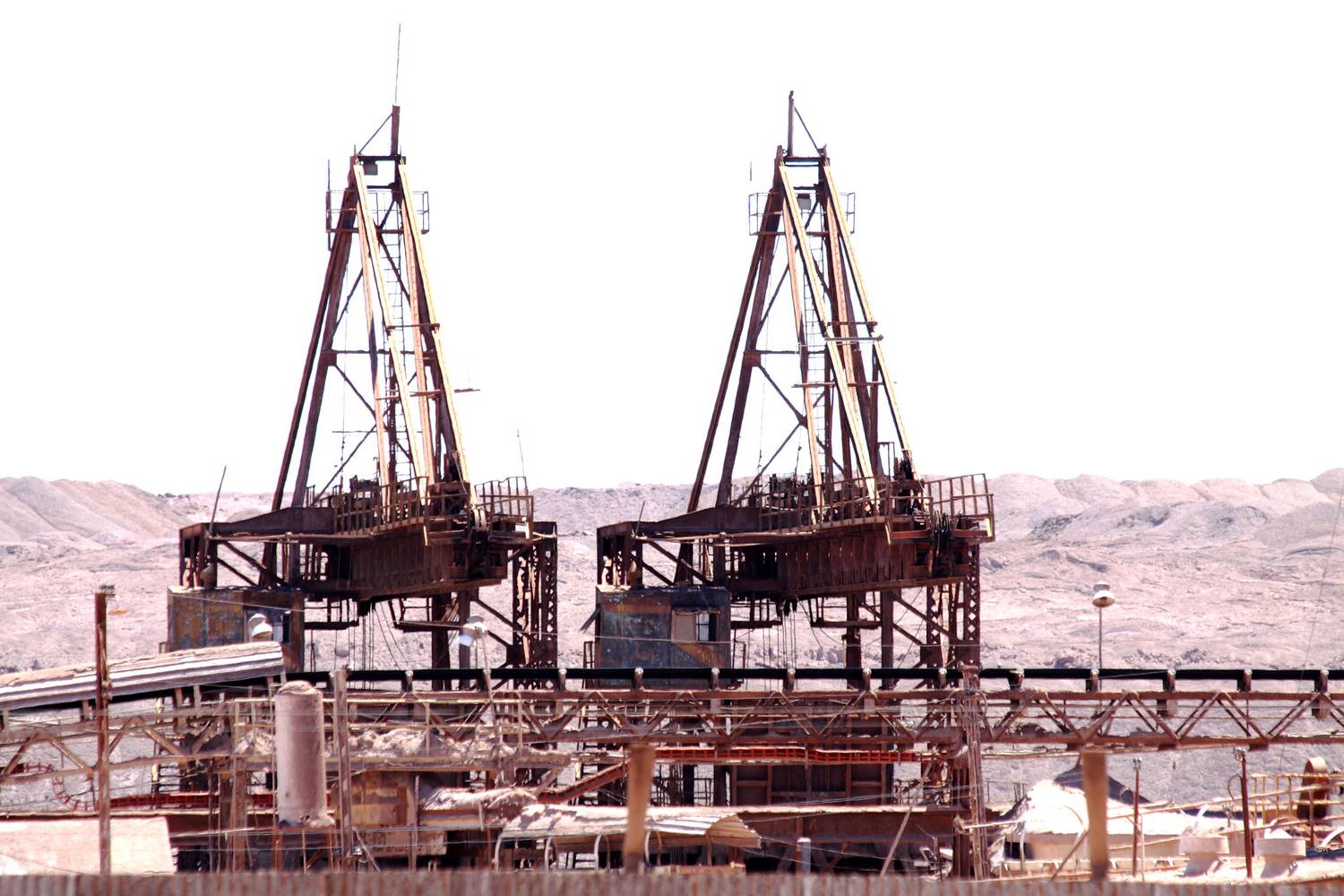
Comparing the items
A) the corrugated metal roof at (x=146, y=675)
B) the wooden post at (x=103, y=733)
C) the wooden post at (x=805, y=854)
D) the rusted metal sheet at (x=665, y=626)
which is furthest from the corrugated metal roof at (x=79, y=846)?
the rusted metal sheet at (x=665, y=626)

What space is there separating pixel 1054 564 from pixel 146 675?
95.3 m

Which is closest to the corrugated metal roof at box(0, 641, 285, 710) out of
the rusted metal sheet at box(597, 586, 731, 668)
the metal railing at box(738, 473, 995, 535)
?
the rusted metal sheet at box(597, 586, 731, 668)

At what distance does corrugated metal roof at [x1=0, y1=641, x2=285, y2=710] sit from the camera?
3250 centimetres

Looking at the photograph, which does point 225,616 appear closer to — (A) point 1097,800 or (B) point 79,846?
(B) point 79,846

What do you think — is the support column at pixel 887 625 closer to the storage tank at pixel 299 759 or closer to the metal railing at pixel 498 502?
the metal railing at pixel 498 502

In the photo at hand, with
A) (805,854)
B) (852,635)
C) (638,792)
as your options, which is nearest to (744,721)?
(805,854)

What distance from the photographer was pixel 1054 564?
4813 inches

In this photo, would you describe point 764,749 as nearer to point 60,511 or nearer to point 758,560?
point 758,560

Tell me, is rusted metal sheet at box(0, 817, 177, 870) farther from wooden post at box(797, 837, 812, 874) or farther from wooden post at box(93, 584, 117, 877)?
wooden post at box(797, 837, 812, 874)

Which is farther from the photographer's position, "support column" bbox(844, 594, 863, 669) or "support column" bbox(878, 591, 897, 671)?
"support column" bbox(844, 594, 863, 669)

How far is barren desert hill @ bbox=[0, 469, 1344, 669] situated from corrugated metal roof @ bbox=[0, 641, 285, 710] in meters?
48.6

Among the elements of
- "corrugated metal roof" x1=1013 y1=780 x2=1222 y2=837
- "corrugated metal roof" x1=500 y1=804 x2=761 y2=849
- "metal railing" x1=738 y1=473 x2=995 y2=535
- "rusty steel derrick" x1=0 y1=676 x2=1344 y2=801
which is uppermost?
"metal railing" x1=738 y1=473 x2=995 y2=535

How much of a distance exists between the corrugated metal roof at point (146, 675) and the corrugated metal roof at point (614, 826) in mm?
6161

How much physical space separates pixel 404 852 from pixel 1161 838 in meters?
15.2
